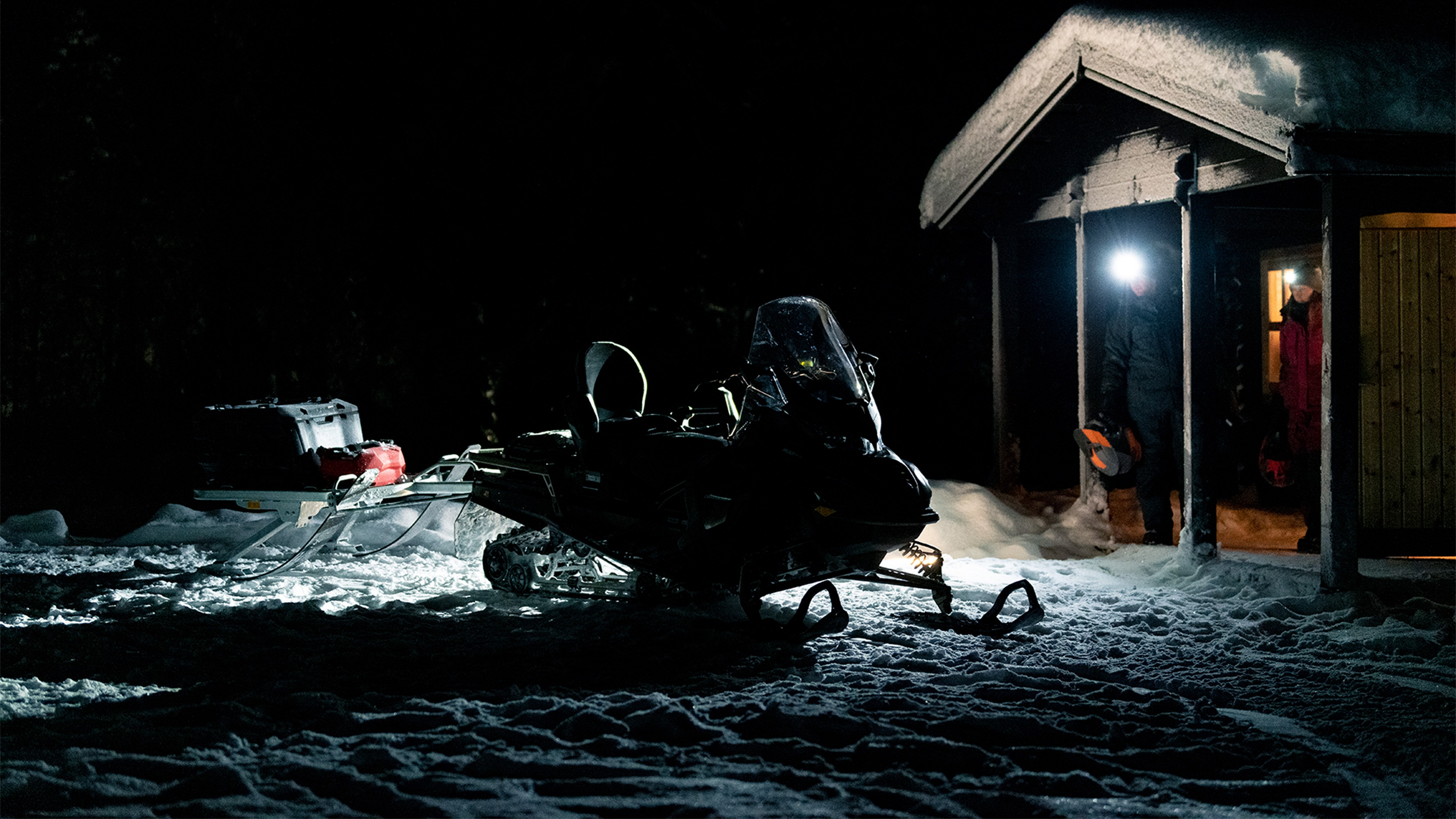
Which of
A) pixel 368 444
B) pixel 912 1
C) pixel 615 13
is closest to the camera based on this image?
pixel 368 444

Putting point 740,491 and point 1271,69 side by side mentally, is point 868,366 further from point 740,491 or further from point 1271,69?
point 1271,69

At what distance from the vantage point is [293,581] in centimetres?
677

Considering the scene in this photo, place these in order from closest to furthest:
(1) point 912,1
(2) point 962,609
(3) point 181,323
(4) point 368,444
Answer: (2) point 962,609 → (4) point 368,444 → (3) point 181,323 → (1) point 912,1

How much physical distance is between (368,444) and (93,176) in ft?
20.0

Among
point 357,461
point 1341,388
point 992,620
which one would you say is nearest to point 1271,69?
point 1341,388

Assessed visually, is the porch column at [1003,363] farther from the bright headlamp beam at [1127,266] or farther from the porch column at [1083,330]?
the bright headlamp beam at [1127,266]

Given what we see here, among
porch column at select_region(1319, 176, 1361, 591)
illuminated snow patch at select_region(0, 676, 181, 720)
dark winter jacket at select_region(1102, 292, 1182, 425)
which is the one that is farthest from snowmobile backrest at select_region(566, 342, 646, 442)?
porch column at select_region(1319, 176, 1361, 591)

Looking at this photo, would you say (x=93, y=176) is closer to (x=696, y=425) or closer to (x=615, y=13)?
(x=615, y=13)

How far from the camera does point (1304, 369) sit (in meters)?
7.59

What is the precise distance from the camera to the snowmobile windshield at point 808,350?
536 centimetres

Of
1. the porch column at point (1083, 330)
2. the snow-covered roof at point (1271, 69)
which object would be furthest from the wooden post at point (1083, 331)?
the snow-covered roof at point (1271, 69)

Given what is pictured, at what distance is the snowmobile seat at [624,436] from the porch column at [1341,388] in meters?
3.48

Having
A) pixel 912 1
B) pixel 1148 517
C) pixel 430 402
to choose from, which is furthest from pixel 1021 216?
pixel 430 402

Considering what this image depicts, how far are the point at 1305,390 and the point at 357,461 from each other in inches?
263
